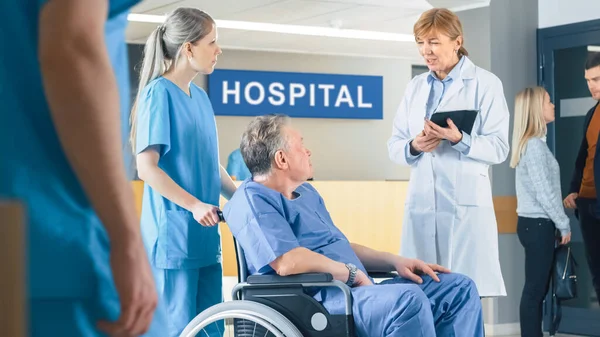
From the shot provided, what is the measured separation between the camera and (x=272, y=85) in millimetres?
13203

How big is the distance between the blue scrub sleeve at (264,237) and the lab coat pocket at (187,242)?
0.35ft

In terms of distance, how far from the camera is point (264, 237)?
2836 mm

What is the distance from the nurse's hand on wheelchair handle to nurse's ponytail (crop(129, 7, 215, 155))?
0.99ft

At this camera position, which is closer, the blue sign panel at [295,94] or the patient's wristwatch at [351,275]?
the patient's wristwatch at [351,275]

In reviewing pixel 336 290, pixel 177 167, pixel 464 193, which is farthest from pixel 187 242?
pixel 464 193

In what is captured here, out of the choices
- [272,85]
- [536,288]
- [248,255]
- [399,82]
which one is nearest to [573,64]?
[536,288]

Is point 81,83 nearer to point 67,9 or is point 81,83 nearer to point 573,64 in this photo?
point 67,9

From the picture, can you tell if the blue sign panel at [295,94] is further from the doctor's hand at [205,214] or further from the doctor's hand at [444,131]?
the doctor's hand at [205,214]

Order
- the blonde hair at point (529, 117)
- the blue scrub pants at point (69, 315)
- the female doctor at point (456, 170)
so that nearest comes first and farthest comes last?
the blue scrub pants at point (69, 315)
the female doctor at point (456, 170)
the blonde hair at point (529, 117)

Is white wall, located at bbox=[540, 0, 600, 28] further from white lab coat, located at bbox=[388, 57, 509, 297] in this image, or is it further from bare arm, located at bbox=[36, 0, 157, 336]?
bare arm, located at bbox=[36, 0, 157, 336]

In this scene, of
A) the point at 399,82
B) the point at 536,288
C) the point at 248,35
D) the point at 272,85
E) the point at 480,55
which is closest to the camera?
the point at 536,288

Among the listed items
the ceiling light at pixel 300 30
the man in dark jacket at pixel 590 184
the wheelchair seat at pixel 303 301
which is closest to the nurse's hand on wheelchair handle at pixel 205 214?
the wheelchair seat at pixel 303 301

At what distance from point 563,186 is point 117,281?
19.3 ft

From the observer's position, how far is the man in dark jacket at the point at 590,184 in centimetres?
518
